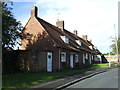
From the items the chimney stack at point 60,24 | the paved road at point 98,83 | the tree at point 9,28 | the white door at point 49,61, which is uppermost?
the chimney stack at point 60,24

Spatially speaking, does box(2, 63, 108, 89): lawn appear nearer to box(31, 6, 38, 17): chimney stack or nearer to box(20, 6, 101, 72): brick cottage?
box(20, 6, 101, 72): brick cottage

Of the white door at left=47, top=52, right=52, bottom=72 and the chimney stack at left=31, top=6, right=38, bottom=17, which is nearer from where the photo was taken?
the white door at left=47, top=52, right=52, bottom=72

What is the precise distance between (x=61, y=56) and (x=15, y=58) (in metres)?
6.16

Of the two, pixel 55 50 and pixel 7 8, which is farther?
pixel 55 50

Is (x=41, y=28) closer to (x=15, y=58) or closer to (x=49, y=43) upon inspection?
(x=49, y=43)

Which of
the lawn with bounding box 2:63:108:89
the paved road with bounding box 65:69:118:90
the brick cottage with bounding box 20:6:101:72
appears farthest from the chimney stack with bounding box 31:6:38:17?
the paved road with bounding box 65:69:118:90

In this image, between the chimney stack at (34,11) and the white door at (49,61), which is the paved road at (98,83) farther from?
the chimney stack at (34,11)

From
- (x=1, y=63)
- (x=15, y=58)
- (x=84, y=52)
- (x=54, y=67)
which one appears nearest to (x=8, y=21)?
(x=1, y=63)

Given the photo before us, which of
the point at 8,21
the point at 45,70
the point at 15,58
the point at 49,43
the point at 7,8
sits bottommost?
the point at 45,70

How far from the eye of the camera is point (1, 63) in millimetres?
16266

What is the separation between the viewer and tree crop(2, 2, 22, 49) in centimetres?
1388

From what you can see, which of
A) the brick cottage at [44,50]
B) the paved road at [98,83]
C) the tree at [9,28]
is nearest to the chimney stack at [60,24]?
the brick cottage at [44,50]

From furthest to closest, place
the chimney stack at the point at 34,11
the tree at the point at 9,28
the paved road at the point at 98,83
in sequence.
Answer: the chimney stack at the point at 34,11, the tree at the point at 9,28, the paved road at the point at 98,83

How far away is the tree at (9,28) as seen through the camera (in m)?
13.9
